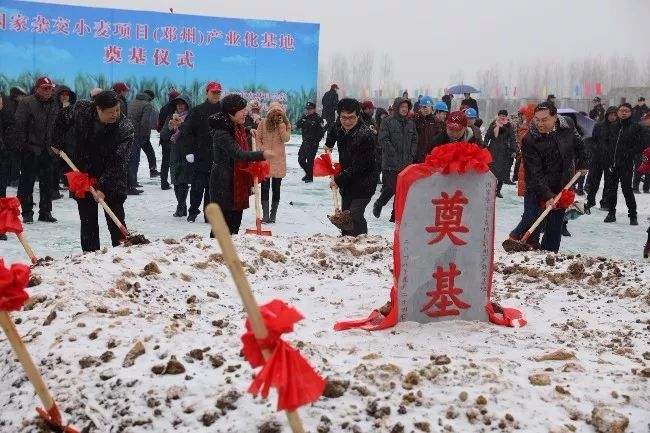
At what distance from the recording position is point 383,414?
3.03 meters

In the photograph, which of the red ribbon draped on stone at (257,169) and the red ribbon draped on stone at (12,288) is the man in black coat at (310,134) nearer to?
the red ribbon draped on stone at (257,169)

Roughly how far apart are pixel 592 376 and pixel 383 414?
3.74 ft

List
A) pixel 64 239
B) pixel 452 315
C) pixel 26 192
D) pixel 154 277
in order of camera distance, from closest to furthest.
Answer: pixel 452 315, pixel 154 277, pixel 64 239, pixel 26 192

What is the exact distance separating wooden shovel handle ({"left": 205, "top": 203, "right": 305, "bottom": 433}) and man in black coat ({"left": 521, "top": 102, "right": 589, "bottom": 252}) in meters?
4.63

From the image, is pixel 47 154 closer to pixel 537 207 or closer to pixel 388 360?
pixel 537 207

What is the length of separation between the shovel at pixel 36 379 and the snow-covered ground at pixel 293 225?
4402 mm

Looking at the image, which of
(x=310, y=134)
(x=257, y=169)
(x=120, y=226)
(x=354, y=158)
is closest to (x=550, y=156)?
(x=354, y=158)

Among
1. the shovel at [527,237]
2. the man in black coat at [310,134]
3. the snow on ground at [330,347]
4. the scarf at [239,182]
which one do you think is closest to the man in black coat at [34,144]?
the scarf at [239,182]

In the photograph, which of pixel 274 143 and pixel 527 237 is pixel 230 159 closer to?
pixel 527 237

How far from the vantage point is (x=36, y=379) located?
280 cm

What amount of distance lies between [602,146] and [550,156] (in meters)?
5.34

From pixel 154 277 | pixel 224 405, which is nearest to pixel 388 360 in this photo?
pixel 224 405

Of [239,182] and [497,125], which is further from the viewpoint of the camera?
[497,125]

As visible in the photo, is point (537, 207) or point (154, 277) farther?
point (537, 207)
